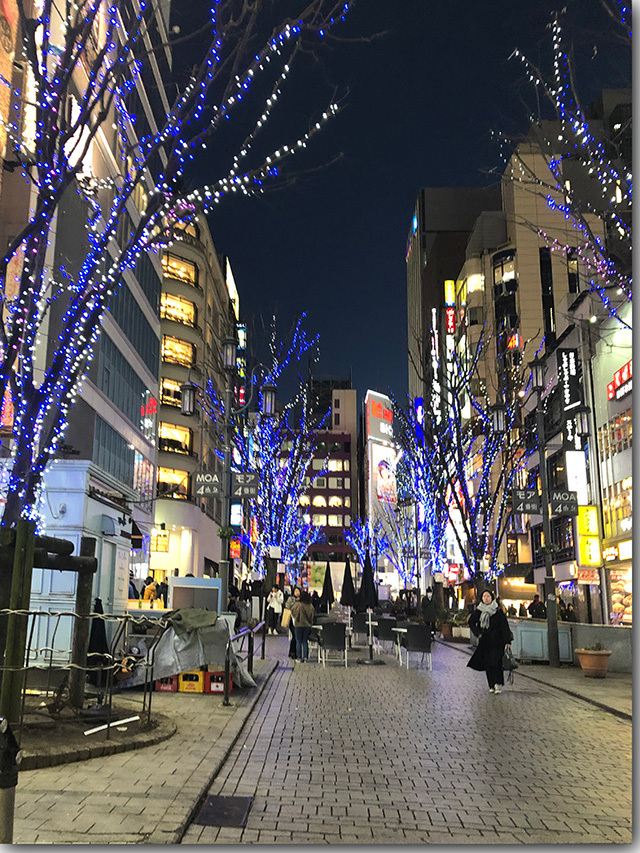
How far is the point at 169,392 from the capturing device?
155ft

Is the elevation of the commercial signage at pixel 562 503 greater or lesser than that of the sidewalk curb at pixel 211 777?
greater

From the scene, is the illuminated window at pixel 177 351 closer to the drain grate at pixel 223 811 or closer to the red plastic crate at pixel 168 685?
the red plastic crate at pixel 168 685

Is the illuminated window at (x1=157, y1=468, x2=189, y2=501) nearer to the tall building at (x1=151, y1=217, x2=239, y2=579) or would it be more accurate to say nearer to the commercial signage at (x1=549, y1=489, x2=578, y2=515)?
the tall building at (x1=151, y1=217, x2=239, y2=579)

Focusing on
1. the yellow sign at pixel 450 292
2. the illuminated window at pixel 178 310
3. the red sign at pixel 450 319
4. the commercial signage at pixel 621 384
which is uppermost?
the yellow sign at pixel 450 292

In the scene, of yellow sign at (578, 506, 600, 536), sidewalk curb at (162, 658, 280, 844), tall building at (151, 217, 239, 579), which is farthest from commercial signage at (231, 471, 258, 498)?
tall building at (151, 217, 239, 579)

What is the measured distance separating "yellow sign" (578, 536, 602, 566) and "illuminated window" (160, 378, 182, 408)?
81.0 ft

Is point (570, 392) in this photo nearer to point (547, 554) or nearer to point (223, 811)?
point (547, 554)

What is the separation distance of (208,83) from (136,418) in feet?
84.0

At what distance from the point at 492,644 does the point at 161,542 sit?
3257cm

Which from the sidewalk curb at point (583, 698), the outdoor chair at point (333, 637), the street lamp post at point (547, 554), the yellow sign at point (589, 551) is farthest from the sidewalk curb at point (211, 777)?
the yellow sign at point (589, 551)

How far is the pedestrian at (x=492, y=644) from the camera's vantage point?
562 inches

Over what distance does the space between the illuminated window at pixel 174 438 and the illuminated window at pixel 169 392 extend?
53.0 inches

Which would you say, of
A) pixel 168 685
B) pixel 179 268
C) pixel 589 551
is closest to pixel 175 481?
pixel 179 268

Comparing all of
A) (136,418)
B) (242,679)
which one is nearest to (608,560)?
(136,418)
